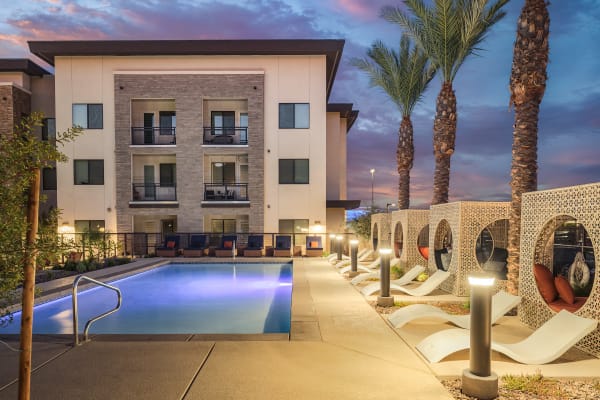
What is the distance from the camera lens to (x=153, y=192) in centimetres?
2238

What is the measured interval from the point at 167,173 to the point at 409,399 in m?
21.7

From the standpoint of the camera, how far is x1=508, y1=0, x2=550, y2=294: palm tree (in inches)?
295

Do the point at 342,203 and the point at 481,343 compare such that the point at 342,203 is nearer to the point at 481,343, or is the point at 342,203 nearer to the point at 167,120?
the point at 167,120

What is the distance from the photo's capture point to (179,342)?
530 centimetres

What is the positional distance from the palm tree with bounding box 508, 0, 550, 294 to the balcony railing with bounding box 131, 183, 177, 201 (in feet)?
58.4

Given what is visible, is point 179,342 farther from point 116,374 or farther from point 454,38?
point 454,38

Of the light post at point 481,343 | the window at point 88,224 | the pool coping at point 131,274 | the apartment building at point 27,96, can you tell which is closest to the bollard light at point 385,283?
the pool coping at point 131,274

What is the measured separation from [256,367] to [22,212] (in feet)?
9.58

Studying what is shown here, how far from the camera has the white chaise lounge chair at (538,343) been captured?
4.48 meters

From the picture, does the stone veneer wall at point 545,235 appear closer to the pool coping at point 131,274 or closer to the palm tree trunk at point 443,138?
the pool coping at point 131,274

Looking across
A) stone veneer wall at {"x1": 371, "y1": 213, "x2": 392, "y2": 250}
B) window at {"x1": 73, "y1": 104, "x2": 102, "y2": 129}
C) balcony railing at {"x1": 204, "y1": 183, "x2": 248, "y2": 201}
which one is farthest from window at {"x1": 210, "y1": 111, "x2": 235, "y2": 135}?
stone veneer wall at {"x1": 371, "y1": 213, "x2": 392, "y2": 250}

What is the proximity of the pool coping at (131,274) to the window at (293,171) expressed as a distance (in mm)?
4715

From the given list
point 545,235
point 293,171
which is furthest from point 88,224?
Result: point 545,235

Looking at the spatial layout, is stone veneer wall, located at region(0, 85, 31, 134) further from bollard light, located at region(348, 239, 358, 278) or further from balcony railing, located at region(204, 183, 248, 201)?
bollard light, located at region(348, 239, 358, 278)
